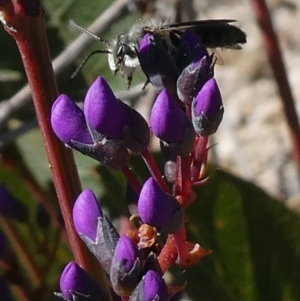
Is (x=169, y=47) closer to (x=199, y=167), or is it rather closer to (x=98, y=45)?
(x=199, y=167)

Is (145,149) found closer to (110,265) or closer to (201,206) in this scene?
(110,265)

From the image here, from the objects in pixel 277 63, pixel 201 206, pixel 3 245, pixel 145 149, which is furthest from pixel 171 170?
pixel 277 63

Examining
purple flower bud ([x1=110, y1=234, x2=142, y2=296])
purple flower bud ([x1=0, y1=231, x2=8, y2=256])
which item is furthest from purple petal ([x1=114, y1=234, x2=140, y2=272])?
purple flower bud ([x1=0, y1=231, x2=8, y2=256])

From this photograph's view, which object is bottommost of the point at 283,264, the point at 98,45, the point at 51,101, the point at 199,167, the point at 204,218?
the point at 283,264

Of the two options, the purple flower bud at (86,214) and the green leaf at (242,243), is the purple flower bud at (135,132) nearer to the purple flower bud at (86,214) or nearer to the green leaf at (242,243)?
the purple flower bud at (86,214)

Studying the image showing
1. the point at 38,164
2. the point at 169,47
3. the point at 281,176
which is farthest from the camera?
the point at 281,176

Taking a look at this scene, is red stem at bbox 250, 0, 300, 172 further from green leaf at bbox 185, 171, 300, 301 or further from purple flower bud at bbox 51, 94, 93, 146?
purple flower bud at bbox 51, 94, 93, 146

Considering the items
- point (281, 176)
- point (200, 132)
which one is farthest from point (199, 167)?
point (281, 176)
